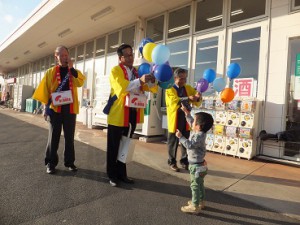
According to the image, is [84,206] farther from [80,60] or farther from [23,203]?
[80,60]

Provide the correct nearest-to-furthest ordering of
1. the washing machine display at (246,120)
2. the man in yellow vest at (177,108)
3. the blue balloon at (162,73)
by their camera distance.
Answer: the blue balloon at (162,73), the man in yellow vest at (177,108), the washing machine display at (246,120)

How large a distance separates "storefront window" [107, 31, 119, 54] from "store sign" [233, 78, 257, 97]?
215 inches

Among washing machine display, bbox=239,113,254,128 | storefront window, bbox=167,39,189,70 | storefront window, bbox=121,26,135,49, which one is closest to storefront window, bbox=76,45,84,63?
storefront window, bbox=121,26,135,49

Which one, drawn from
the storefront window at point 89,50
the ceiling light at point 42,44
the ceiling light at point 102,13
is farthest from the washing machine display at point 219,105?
the ceiling light at point 42,44

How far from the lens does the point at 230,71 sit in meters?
3.88

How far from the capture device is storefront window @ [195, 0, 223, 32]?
19.0ft

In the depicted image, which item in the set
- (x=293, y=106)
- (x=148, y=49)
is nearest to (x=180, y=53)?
(x=293, y=106)

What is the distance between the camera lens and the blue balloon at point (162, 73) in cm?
253

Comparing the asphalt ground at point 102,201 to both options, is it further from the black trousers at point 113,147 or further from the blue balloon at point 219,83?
the blue balloon at point 219,83

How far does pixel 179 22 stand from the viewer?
22.2 ft

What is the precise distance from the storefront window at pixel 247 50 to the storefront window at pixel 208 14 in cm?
71

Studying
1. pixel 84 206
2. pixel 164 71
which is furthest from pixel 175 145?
pixel 84 206

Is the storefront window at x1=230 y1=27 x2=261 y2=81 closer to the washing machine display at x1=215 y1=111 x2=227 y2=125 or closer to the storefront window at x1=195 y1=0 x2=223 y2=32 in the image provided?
the storefront window at x1=195 y1=0 x2=223 y2=32

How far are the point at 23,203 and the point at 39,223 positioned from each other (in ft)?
1.47
